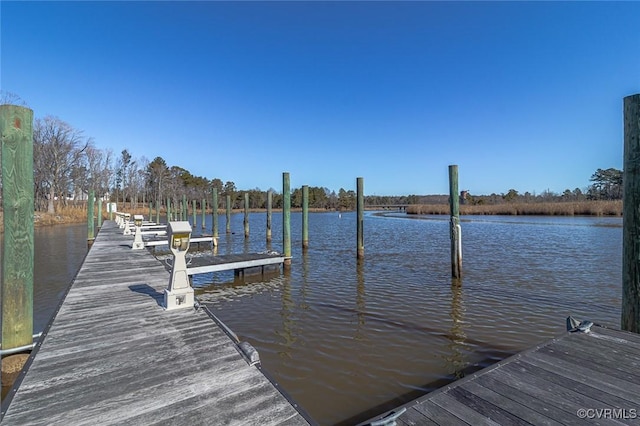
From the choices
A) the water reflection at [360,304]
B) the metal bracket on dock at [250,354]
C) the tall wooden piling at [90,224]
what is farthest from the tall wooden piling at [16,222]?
the tall wooden piling at [90,224]

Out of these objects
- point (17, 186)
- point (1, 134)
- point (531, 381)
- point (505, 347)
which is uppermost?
point (1, 134)

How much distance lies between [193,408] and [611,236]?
26.5m

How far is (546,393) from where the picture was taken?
2.86 m

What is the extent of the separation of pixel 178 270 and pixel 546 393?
15.7 feet

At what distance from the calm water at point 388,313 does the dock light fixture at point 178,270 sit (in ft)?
4.78

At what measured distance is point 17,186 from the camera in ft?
13.1

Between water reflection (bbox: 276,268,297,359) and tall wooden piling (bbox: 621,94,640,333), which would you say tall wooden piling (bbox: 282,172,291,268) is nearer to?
water reflection (bbox: 276,268,297,359)

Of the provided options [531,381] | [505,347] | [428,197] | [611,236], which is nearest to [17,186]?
[531,381]

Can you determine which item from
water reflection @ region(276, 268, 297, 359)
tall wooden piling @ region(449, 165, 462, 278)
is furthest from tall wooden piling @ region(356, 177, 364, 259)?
water reflection @ region(276, 268, 297, 359)

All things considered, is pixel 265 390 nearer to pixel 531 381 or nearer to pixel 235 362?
pixel 235 362

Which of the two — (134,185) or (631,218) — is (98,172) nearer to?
(134,185)

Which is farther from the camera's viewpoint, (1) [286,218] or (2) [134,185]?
(2) [134,185]

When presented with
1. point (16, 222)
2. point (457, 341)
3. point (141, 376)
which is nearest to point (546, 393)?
point (457, 341)

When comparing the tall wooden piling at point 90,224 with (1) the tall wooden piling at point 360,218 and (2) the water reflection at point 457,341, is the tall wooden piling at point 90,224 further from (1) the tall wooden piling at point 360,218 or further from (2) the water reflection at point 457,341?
(2) the water reflection at point 457,341
